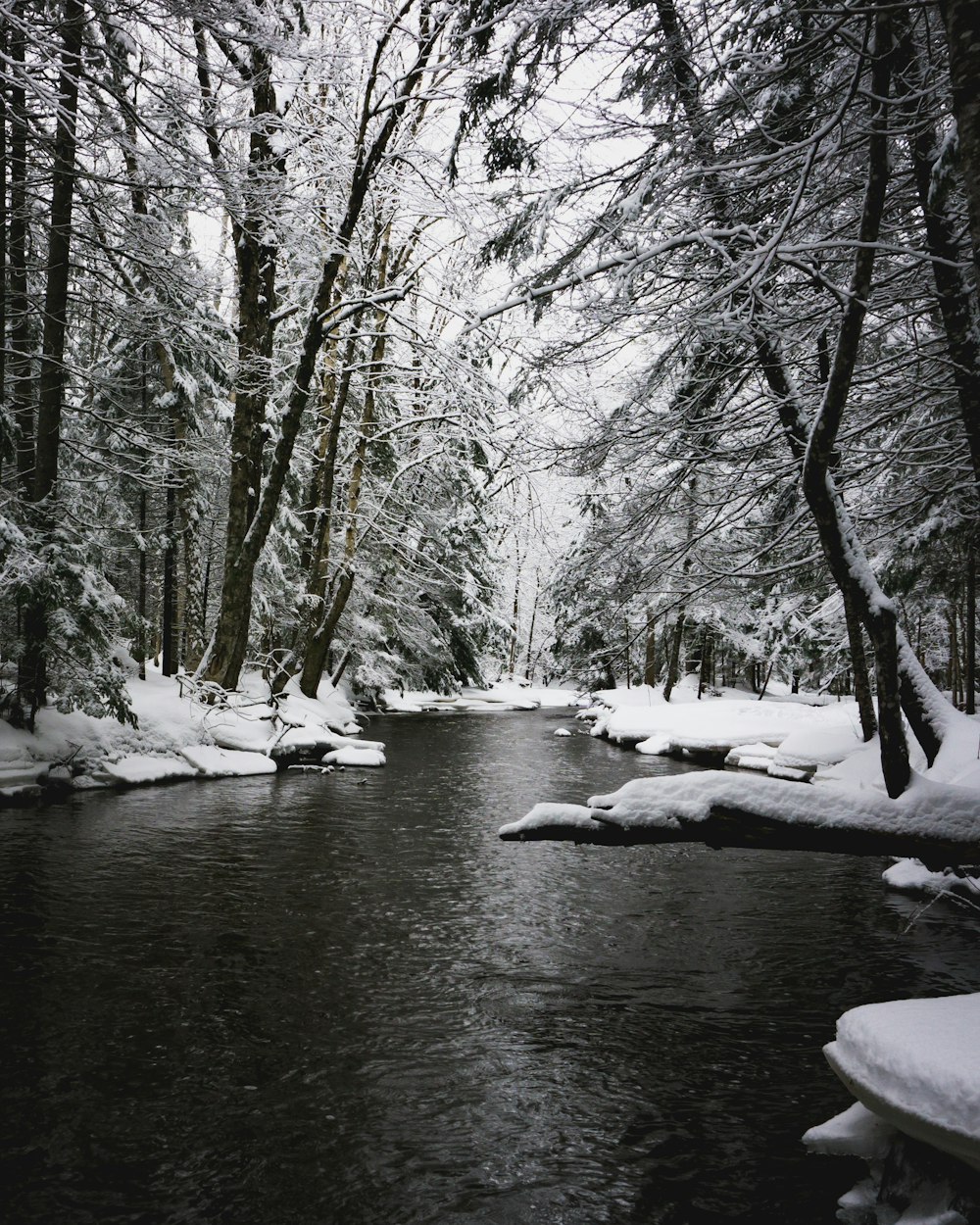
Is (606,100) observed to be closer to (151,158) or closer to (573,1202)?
(151,158)

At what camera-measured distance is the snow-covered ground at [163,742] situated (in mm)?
11398

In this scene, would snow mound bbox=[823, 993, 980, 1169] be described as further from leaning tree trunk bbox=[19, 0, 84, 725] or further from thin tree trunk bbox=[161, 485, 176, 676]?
thin tree trunk bbox=[161, 485, 176, 676]

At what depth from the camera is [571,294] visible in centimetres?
537

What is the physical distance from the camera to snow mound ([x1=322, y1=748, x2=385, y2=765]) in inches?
612

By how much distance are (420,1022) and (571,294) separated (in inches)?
183

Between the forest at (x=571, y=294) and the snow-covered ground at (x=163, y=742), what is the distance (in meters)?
0.54

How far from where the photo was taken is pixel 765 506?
34.0ft

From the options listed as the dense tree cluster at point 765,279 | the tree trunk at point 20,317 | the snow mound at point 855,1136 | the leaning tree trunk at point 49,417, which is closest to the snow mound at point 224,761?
the leaning tree trunk at point 49,417

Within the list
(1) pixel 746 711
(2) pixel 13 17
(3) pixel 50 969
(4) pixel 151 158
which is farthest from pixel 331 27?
(1) pixel 746 711

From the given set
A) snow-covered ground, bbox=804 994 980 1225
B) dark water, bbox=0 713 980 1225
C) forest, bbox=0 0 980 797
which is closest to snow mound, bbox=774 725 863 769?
forest, bbox=0 0 980 797

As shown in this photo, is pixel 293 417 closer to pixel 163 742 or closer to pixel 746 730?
pixel 163 742

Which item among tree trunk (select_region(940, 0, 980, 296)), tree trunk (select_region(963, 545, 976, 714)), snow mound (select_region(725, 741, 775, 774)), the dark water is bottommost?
the dark water

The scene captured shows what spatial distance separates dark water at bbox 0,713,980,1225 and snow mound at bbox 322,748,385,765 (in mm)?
5854

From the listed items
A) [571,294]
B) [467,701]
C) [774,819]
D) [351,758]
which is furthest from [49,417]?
[467,701]
